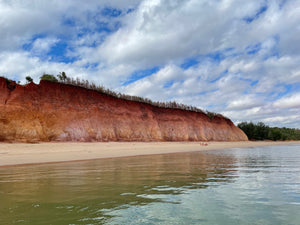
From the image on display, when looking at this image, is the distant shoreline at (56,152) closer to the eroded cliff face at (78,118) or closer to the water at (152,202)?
the eroded cliff face at (78,118)

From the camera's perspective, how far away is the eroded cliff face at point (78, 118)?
→ 23.2 m

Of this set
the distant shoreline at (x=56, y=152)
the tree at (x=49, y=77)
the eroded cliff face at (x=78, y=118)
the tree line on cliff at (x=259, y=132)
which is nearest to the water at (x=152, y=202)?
the distant shoreline at (x=56, y=152)

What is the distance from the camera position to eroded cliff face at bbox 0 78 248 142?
23.2 m

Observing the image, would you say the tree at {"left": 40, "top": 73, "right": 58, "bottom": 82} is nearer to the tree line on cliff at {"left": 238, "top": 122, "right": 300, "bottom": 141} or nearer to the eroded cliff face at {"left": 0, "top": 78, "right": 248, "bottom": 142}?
the eroded cliff face at {"left": 0, "top": 78, "right": 248, "bottom": 142}

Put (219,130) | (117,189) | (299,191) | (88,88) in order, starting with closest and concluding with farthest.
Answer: (299,191)
(117,189)
(88,88)
(219,130)

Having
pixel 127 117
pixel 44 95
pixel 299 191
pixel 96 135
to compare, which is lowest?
pixel 299 191

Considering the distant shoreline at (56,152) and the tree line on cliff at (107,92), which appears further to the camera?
the tree line on cliff at (107,92)

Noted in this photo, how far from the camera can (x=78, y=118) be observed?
28.6 metres

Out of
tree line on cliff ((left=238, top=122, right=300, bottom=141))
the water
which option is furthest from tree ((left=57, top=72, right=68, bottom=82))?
tree line on cliff ((left=238, top=122, right=300, bottom=141))

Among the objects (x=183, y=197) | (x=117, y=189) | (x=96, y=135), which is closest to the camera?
(x=183, y=197)

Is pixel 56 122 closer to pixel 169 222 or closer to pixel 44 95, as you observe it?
pixel 44 95

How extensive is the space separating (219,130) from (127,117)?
972 inches

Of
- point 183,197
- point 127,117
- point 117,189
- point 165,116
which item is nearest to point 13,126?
point 127,117

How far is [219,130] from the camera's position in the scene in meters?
51.0
